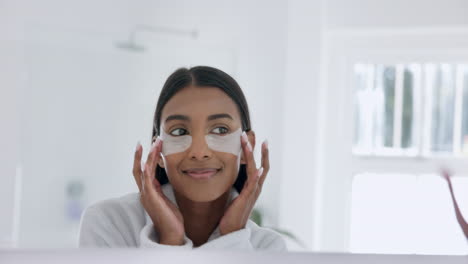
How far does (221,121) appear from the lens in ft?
1.66

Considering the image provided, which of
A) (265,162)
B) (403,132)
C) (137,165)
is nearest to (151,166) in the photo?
(137,165)

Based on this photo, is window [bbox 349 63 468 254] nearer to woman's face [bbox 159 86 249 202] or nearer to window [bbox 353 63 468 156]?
window [bbox 353 63 468 156]

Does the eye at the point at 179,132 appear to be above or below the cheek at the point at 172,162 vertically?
above

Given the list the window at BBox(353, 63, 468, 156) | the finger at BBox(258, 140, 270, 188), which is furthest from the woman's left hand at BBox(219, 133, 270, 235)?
the window at BBox(353, 63, 468, 156)

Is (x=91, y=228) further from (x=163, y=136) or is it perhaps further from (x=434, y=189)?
(x=434, y=189)

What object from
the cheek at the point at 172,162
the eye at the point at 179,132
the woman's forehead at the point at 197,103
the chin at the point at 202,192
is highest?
the woman's forehead at the point at 197,103

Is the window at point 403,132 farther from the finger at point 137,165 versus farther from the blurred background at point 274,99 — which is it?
the finger at point 137,165

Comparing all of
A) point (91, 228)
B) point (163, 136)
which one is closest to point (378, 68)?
point (163, 136)

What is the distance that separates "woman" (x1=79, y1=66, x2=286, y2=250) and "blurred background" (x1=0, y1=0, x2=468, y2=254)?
13mm

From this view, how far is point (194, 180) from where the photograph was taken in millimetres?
512

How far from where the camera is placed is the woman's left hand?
1.70ft

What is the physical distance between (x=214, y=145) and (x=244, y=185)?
0.18 feet

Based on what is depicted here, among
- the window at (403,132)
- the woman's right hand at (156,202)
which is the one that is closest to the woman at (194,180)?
the woman's right hand at (156,202)

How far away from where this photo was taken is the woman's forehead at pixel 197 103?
0.50 m
